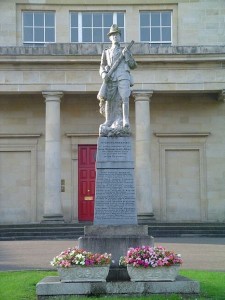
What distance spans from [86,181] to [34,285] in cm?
1708

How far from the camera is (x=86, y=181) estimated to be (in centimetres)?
2928

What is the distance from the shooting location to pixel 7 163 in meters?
29.2

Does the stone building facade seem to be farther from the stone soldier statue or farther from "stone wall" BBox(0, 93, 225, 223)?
the stone soldier statue

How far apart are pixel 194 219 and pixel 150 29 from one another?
30.0 ft

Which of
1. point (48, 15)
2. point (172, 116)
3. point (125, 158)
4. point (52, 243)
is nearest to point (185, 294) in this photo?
point (125, 158)

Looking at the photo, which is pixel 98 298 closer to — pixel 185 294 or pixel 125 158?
pixel 185 294

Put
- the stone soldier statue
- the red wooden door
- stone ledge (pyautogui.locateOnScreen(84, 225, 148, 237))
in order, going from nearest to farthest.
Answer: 1. stone ledge (pyautogui.locateOnScreen(84, 225, 148, 237))
2. the stone soldier statue
3. the red wooden door

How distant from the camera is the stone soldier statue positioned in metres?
13.0

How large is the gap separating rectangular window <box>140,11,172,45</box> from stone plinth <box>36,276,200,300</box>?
66.7ft

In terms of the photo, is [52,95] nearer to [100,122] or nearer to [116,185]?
[100,122]

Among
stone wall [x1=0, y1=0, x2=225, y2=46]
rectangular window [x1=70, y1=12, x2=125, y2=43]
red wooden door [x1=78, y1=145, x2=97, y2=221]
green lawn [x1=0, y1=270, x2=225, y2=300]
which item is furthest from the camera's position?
rectangular window [x1=70, y1=12, x2=125, y2=43]

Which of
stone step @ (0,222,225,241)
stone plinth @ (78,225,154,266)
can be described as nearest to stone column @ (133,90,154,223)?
stone step @ (0,222,225,241)

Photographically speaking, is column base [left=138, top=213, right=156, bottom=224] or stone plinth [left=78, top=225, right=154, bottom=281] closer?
stone plinth [left=78, top=225, right=154, bottom=281]

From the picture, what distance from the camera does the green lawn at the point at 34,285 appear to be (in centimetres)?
1099
